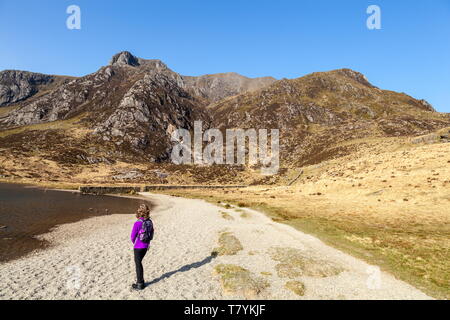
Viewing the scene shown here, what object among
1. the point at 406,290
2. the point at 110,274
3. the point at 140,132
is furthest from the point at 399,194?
the point at 140,132

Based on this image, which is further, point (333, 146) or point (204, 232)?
point (333, 146)

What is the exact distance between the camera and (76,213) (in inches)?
1459

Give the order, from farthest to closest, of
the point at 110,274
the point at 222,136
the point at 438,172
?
the point at 222,136
the point at 438,172
the point at 110,274

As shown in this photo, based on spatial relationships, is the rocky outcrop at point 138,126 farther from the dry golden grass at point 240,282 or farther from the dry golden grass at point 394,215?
the dry golden grass at point 240,282

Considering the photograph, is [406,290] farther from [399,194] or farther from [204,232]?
[399,194]

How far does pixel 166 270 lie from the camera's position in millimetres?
14555

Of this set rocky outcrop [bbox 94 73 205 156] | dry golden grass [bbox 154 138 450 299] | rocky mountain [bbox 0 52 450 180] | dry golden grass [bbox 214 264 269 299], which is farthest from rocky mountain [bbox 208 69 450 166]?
dry golden grass [bbox 214 264 269 299]

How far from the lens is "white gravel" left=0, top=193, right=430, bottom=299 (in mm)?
11516

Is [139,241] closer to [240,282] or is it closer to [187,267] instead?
[187,267]

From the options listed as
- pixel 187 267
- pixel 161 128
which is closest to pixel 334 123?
pixel 161 128

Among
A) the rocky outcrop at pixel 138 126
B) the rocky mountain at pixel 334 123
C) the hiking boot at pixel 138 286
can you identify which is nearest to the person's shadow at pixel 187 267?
the hiking boot at pixel 138 286

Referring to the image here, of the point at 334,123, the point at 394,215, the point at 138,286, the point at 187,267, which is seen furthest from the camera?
the point at 334,123

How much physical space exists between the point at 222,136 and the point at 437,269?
570ft

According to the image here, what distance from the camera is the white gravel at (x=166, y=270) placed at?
11.5 m
